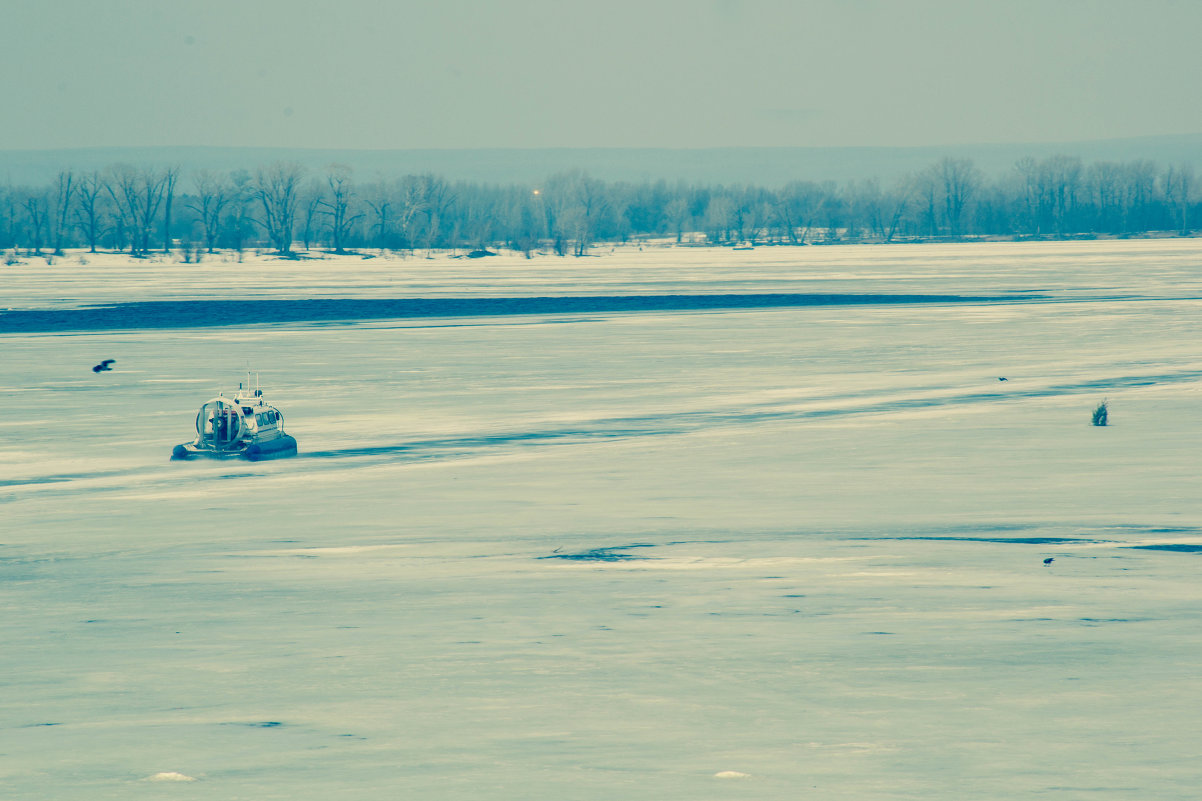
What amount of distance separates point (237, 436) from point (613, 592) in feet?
31.2

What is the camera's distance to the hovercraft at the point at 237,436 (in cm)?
1800

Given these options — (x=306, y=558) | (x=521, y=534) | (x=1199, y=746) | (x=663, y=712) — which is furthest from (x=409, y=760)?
(x=521, y=534)

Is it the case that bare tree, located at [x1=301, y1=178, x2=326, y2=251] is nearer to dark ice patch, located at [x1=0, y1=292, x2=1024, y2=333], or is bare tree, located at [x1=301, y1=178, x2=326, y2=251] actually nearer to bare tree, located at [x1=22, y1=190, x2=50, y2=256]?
bare tree, located at [x1=22, y1=190, x2=50, y2=256]

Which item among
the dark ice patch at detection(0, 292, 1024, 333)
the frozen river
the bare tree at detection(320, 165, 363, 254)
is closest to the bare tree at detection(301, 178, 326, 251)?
the bare tree at detection(320, 165, 363, 254)

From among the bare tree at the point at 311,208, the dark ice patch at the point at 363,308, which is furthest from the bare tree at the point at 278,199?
the dark ice patch at the point at 363,308

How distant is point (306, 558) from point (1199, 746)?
22.3 ft

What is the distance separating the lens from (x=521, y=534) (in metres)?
12.4

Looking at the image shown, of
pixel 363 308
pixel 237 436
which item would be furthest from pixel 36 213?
pixel 237 436

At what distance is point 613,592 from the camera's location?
1007 centimetres

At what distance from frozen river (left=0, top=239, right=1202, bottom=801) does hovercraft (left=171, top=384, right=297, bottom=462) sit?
1.11 feet

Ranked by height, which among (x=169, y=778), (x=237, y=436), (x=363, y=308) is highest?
(x=169, y=778)

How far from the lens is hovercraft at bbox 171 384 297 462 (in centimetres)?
1800

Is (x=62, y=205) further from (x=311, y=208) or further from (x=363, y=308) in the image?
(x=363, y=308)

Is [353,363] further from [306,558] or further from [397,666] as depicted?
[397,666]
